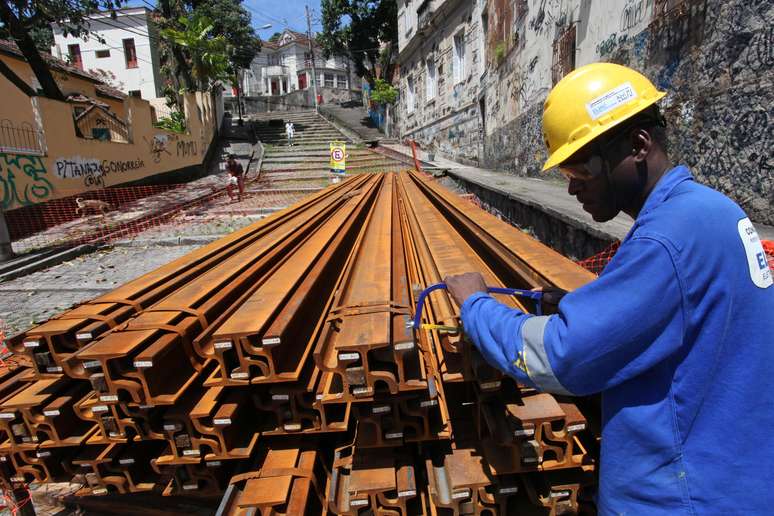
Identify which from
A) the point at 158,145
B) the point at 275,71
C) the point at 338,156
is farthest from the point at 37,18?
the point at 275,71

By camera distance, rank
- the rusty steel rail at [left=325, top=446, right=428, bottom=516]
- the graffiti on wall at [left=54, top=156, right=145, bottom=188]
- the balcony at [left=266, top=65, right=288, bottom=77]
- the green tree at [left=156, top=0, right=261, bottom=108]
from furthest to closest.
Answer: the balcony at [left=266, top=65, right=288, bottom=77] → the green tree at [left=156, top=0, right=261, bottom=108] → the graffiti on wall at [left=54, top=156, right=145, bottom=188] → the rusty steel rail at [left=325, top=446, right=428, bottom=516]

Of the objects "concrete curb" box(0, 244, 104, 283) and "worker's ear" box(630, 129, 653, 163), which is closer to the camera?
"worker's ear" box(630, 129, 653, 163)

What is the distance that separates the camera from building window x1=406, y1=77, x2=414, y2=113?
25969mm

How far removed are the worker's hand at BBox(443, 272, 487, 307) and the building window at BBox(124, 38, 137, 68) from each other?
135ft

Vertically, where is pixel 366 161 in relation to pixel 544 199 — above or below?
above

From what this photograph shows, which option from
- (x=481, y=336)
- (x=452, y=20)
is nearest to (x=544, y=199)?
(x=481, y=336)

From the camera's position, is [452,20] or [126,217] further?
[452,20]

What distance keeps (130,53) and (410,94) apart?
953 inches

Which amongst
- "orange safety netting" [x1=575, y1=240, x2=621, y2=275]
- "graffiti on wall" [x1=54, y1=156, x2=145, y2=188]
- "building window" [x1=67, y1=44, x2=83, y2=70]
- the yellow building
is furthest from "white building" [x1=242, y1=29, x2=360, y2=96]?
"orange safety netting" [x1=575, y1=240, x2=621, y2=275]

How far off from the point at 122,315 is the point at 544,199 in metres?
6.47

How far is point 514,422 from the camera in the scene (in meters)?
1.73

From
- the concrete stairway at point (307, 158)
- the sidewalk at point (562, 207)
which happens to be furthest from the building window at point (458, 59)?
the sidewalk at point (562, 207)

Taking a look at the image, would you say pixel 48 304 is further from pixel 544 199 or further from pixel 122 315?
pixel 544 199

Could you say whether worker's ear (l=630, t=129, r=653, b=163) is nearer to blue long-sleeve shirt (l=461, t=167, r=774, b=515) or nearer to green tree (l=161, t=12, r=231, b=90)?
blue long-sleeve shirt (l=461, t=167, r=774, b=515)
